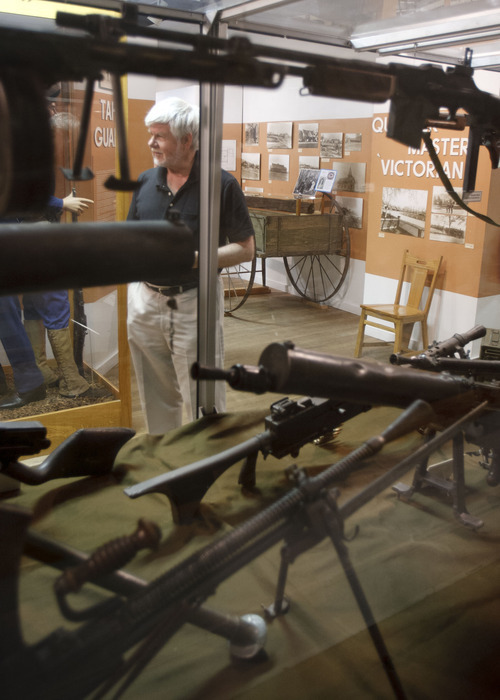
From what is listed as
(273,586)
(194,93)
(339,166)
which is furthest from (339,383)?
(339,166)

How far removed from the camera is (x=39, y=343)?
3.10 ft

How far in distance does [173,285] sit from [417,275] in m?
0.65

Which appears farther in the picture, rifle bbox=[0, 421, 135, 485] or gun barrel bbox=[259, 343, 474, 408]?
rifle bbox=[0, 421, 135, 485]

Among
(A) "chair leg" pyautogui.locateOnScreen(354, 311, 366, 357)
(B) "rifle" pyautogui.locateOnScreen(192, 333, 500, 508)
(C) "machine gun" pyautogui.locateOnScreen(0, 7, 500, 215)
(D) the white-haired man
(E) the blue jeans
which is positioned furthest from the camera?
(A) "chair leg" pyautogui.locateOnScreen(354, 311, 366, 357)

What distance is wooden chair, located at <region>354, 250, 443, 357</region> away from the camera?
1233 millimetres

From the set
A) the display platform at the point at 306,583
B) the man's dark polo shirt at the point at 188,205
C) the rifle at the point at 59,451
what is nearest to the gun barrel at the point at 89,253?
the man's dark polo shirt at the point at 188,205

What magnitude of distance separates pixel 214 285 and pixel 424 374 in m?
0.39

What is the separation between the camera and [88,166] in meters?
0.58

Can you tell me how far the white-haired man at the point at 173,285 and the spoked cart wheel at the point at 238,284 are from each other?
0.06 feet

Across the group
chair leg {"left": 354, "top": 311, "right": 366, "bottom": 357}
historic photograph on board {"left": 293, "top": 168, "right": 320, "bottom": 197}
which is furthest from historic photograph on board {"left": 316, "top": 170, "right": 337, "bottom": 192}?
chair leg {"left": 354, "top": 311, "right": 366, "bottom": 357}

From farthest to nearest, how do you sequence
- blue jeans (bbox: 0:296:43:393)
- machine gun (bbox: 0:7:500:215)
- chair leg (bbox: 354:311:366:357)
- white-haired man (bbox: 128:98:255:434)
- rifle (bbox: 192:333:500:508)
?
chair leg (bbox: 354:311:366:357) → blue jeans (bbox: 0:296:43:393) → white-haired man (bbox: 128:98:255:434) → rifle (bbox: 192:333:500:508) → machine gun (bbox: 0:7:500:215)

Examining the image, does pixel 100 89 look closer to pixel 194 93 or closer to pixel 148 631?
pixel 194 93

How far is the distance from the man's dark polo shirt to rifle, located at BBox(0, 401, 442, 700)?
291 mm

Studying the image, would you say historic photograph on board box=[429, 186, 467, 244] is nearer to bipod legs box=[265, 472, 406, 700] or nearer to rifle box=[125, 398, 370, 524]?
rifle box=[125, 398, 370, 524]
